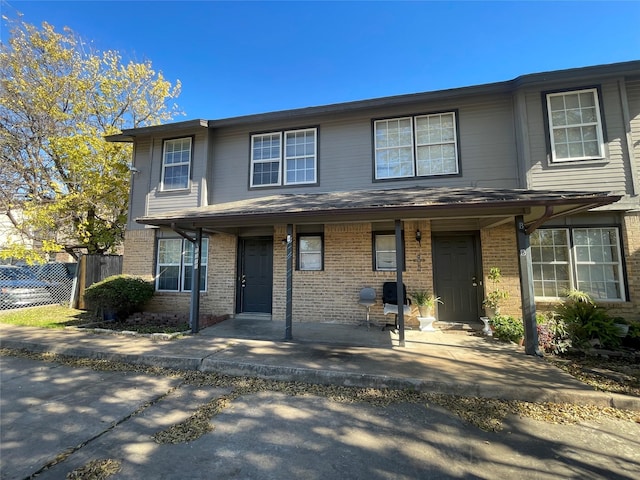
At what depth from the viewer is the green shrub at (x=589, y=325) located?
235 inches

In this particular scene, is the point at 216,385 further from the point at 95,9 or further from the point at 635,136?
the point at 95,9

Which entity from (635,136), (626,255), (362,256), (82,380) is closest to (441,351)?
(362,256)

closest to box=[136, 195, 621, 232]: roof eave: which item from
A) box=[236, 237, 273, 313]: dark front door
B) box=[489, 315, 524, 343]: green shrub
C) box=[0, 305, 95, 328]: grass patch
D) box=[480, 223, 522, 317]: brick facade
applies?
box=[480, 223, 522, 317]: brick facade

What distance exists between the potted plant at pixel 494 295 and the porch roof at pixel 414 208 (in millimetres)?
1185

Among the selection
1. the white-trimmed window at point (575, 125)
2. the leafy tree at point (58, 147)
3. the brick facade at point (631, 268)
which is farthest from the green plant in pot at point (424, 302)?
the leafy tree at point (58, 147)

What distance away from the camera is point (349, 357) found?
546cm

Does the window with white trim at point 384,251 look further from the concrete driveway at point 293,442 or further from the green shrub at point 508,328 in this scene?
the concrete driveway at point 293,442

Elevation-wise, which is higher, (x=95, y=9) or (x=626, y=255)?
(x=95, y=9)

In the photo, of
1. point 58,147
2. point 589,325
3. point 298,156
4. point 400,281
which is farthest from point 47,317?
point 589,325

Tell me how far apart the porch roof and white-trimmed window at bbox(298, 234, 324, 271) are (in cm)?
148

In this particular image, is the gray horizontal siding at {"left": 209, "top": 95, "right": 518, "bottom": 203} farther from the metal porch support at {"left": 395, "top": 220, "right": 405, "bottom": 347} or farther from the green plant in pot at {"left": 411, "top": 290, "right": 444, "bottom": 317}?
the green plant in pot at {"left": 411, "top": 290, "right": 444, "bottom": 317}

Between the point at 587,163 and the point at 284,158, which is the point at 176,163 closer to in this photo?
the point at 284,158

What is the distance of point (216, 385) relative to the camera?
4.66 metres

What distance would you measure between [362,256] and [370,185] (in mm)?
2035
